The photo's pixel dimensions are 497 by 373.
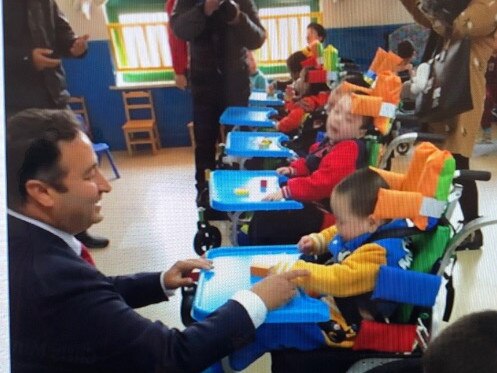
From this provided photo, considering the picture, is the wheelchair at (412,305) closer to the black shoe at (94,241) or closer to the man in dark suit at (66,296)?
the man in dark suit at (66,296)

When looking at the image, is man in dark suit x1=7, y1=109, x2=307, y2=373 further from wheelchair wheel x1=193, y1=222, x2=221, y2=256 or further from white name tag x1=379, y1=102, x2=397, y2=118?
white name tag x1=379, y1=102, x2=397, y2=118

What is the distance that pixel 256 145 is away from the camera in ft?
2.88

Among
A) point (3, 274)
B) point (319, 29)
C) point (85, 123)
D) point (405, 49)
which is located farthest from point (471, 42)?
point (3, 274)

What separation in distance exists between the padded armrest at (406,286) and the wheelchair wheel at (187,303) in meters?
0.26

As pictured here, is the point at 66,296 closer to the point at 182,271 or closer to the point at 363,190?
the point at 182,271

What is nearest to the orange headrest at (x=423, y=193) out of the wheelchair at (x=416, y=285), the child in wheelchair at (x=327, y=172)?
the wheelchair at (x=416, y=285)

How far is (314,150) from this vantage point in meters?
0.82

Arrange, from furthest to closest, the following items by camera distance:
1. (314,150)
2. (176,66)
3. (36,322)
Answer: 1. (314,150)
2. (176,66)
3. (36,322)

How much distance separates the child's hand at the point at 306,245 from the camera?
0.72 meters

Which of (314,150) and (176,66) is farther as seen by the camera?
(314,150)

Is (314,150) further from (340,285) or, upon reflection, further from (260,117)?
(340,285)

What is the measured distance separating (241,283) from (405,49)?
0.40 metres

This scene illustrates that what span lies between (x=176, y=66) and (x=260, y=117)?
0.25 m

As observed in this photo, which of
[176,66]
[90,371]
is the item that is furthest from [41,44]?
[90,371]
